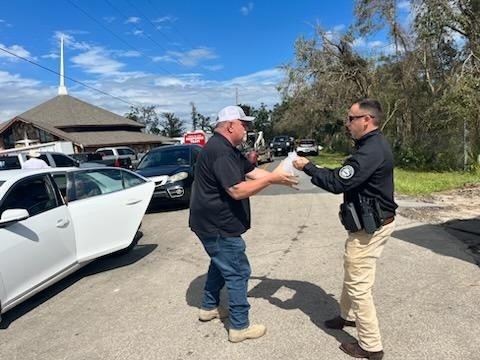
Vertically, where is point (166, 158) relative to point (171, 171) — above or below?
above

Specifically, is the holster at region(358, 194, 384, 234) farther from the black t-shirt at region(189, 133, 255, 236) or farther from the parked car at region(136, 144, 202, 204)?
the parked car at region(136, 144, 202, 204)

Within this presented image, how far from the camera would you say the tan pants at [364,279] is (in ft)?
11.7

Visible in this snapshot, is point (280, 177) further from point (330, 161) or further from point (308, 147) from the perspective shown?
point (308, 147)

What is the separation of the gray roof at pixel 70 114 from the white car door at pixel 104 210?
42.7m

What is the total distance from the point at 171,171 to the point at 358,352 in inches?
336

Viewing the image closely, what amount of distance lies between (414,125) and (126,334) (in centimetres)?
1958

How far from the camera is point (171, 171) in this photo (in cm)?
1166

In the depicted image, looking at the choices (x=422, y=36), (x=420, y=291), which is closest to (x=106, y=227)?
(x=420, y=291)

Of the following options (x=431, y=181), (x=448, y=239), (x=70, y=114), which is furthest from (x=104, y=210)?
(x=70, y=114)

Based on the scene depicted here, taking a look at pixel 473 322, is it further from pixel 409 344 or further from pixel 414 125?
pixel 414 125

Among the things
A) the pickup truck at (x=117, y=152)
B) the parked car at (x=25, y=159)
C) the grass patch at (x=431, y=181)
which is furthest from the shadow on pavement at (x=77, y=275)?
the pickup truck at (x=117, y=152)

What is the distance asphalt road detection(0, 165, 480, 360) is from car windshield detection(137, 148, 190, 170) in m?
4.90

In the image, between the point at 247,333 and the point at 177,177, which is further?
the point at 177,177

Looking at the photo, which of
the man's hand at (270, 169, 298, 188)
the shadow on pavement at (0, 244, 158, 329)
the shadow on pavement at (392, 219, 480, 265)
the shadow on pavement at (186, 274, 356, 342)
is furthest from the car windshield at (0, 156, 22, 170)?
the man's hand at (270, 169, 298, 188)
